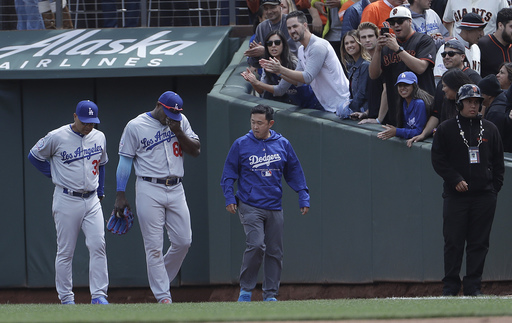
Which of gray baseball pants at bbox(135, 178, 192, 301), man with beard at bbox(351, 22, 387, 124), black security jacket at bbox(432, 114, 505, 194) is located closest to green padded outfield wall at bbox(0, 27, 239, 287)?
man with beard at bbox(351, 22, 387, 124)

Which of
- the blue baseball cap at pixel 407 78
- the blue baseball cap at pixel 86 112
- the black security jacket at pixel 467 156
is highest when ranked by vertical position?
the blue baseball cap at pixel 407 78

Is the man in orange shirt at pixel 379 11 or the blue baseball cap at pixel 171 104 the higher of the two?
the man in orange shirt at pixel 379 11

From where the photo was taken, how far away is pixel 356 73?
30.0 ft

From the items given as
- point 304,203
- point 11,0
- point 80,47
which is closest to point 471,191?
point 304,203

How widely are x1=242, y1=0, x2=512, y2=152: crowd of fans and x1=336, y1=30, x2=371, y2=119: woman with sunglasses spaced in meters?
0.01

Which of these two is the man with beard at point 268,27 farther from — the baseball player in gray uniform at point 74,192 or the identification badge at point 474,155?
the identification badge at point 474,155

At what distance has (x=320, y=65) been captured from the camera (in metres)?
9.02

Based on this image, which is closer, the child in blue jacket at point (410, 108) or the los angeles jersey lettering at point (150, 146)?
the los angeles jersey lettering at point (150, 146)

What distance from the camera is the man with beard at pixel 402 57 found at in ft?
27.6

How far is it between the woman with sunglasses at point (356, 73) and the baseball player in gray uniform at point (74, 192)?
8.87ft

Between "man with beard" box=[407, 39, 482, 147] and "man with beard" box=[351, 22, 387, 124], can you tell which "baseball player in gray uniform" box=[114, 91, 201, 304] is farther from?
"man with beard" box=[407, 39, 482, 147]

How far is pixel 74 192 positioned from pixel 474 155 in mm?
3644

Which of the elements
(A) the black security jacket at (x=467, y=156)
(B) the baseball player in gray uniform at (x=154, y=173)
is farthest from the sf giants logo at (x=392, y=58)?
(B) the baseball player in gray uniform at (x=154, y=173)

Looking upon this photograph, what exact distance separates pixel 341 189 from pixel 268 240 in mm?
1861
